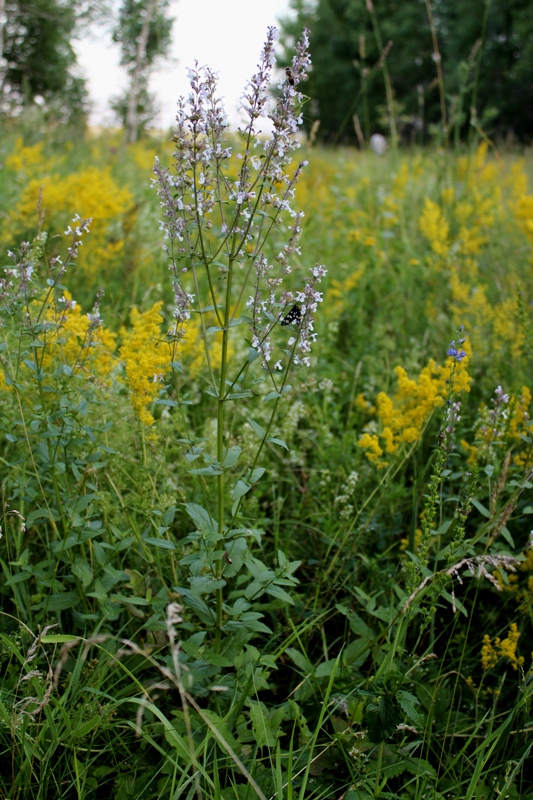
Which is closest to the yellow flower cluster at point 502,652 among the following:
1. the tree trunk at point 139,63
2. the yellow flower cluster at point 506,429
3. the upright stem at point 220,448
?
the yellow flower cluster at point 506,429

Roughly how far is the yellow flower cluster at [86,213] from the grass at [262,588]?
0.76 meters

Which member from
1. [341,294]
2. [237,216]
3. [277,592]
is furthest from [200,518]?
[341,294]

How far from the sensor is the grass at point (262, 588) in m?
1.34

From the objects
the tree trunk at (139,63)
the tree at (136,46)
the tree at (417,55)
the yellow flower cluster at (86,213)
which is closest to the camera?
the yellow flower cluster at (86,213)

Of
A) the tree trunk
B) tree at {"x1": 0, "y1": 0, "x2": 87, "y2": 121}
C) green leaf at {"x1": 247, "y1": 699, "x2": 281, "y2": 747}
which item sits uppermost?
tree at {"x1": 0, "y1": 0, "x2": 87, "y2": 121}

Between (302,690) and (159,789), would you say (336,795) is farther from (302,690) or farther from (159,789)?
(159,789)

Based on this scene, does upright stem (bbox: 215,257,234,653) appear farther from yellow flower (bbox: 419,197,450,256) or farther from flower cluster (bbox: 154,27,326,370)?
yellow flower (bbox: 419,197,450,256)

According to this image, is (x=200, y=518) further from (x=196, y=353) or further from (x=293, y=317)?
(x=196, y=353)

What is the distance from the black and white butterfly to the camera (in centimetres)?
144

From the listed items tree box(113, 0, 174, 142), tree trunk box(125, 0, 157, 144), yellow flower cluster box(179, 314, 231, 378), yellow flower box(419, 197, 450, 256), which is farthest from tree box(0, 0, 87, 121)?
yellow flower cluster box(179, 314, 231, 378)

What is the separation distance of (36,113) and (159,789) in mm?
7737

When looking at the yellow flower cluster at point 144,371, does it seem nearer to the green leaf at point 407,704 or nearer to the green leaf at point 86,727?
the green leaf at point 86,727

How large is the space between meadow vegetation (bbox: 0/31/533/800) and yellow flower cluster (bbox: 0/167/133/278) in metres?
0.97

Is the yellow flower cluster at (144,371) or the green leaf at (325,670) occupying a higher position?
the yellow flower cluster at (144,371)
